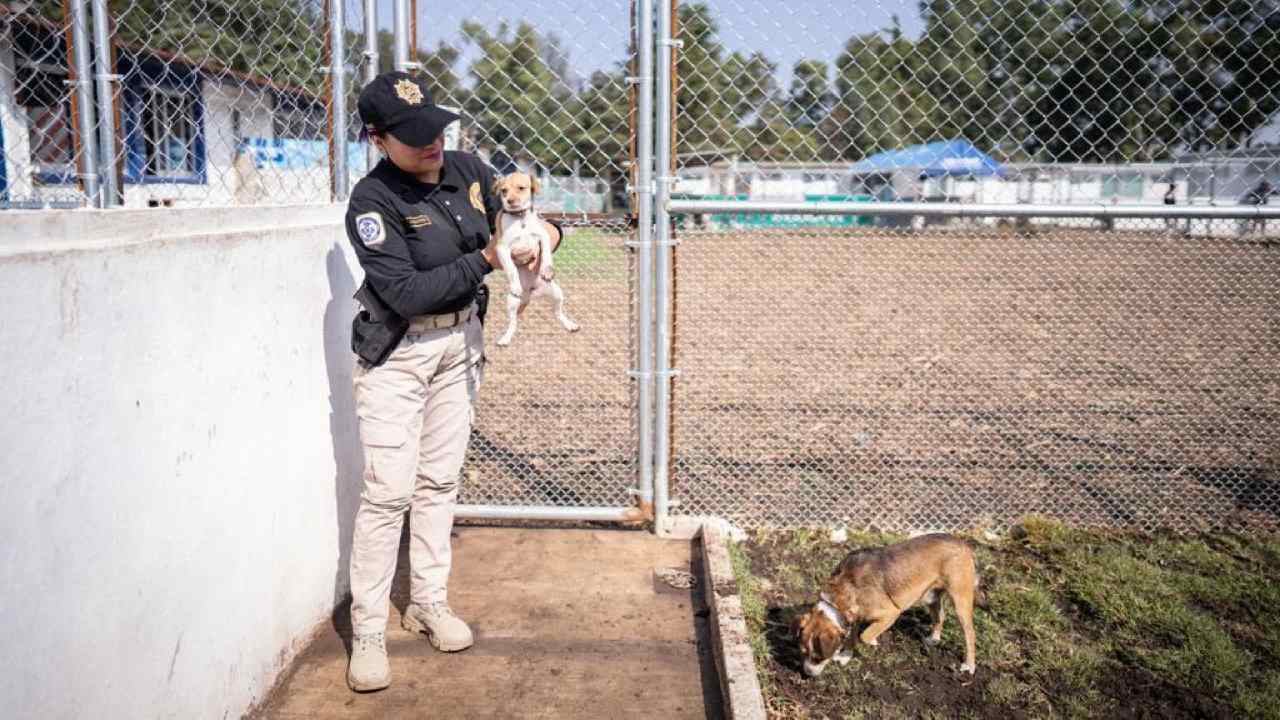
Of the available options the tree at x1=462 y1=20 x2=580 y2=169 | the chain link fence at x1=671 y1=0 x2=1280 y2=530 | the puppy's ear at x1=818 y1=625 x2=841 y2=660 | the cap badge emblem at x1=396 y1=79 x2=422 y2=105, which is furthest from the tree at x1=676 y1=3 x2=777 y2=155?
the puppy's ear at x1=818 y1=625 x2=841 y2=660

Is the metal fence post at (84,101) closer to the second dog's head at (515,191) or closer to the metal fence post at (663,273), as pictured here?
the second dog's head at (515,191)

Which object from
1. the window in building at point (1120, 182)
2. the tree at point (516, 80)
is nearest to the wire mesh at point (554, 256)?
the tree at point (516, 80)

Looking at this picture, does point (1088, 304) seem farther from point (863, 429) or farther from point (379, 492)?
point (379, 492)

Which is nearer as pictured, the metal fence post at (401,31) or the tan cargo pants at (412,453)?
the tan cargo pants at (412,453)

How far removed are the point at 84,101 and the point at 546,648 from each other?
2.66 meters

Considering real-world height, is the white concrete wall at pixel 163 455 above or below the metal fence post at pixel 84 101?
below

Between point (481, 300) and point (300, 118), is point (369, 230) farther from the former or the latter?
point (300, 118)

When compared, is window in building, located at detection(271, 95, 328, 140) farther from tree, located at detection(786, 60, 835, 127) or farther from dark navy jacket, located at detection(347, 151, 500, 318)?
tree, located at detection(786, 60, 835, 127)

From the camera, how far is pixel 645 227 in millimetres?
4297

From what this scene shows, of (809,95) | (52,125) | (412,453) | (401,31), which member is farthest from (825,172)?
(52,125)

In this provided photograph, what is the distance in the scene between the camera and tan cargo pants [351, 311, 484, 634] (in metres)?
3.24

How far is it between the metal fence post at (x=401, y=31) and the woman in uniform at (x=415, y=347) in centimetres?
95

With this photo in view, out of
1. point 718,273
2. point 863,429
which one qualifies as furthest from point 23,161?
point 718,273

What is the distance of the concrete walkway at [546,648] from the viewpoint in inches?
127
